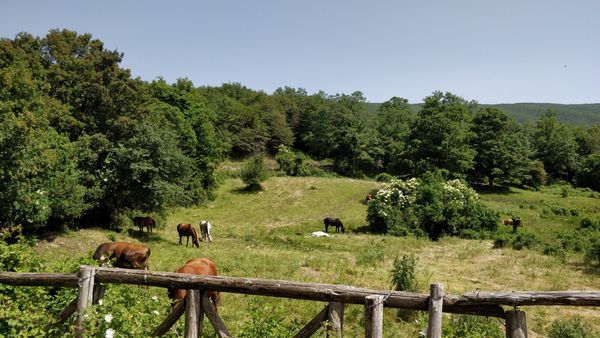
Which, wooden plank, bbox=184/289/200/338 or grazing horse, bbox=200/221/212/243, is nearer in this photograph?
wooden plank, bbox=184/289/200/338

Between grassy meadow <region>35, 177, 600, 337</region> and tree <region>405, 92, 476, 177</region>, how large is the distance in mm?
7002

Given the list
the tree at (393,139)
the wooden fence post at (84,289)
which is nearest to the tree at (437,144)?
the tree at (393,139)

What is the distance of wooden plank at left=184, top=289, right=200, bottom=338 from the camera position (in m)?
5.56

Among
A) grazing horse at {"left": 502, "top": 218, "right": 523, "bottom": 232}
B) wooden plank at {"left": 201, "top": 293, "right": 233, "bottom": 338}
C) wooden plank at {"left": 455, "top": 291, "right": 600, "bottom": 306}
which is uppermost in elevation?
wooden plank at {"left": 455, "top": 291, "right": 600, "bottom": 306}

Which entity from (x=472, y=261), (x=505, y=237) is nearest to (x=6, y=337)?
(x=472, y=261)

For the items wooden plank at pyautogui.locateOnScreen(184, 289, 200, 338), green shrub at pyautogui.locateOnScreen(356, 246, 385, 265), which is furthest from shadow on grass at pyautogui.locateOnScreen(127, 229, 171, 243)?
wooden plank at pyautogui.locateOnScreen(184, 289, 200, 338)

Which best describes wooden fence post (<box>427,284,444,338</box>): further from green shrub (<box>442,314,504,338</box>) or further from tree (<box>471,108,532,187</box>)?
tree (<box>471,108,532,187</box>)

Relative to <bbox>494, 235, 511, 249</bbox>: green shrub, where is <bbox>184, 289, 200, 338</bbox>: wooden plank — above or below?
above

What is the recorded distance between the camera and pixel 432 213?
108 feet

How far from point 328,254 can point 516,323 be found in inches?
733

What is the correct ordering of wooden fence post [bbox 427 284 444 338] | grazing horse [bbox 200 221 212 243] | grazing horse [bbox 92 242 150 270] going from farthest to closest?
grazing horse [bbox 200 221 212 243]
grazing horse [bbox 92 242 150 270]
wooden fence post [bbox 427 284 444 338]

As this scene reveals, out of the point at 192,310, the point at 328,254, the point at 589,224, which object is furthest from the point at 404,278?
the point at 589,224

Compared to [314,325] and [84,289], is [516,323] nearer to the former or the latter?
[314,325]

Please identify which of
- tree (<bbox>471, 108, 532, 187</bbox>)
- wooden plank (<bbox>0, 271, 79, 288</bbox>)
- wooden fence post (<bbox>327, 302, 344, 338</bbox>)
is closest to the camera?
wooden fence post (<bbox>327, 302, 344, 338</bbox>)
